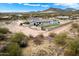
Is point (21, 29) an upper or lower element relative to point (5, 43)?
upper

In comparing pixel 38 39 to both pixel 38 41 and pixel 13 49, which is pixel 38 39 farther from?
pixel 13 49

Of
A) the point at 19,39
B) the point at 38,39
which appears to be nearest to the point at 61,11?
the point at 38,39

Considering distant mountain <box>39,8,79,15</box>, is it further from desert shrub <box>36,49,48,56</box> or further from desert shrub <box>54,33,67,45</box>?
desert shrub <box>36,49,48,56</box>

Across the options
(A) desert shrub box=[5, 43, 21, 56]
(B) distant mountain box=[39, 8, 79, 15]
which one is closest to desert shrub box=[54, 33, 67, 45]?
(B) distant mountain box=[39, 8, 79, 15]

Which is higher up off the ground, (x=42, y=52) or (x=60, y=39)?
(x=60, y=39)

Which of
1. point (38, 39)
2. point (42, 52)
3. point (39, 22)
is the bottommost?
point (42, 52)

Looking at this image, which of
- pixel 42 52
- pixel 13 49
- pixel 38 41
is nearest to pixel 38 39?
pixel 38 41

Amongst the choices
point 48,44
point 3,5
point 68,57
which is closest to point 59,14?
point 48,44

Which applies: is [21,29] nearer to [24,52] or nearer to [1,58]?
[24,52]
